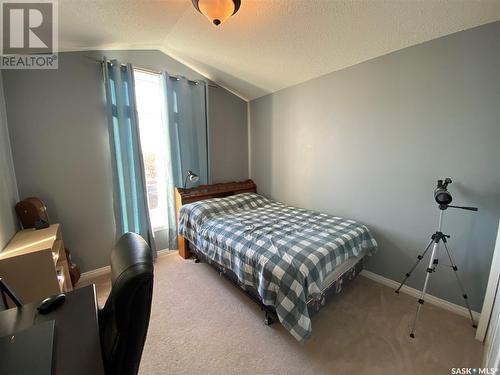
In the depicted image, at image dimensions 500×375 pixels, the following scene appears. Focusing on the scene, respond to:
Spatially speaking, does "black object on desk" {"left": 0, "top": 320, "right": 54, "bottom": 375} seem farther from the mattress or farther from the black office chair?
the mattress

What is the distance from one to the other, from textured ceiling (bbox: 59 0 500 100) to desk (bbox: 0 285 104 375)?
2017 mm

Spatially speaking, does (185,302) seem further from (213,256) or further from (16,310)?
(16,310)

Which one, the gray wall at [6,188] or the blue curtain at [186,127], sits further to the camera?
the blue curtain at [186,127]

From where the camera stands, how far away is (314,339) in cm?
161

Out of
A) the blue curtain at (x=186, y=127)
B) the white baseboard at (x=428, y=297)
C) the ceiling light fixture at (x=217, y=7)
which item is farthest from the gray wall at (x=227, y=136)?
the white baseboard at (x=428, y=297)

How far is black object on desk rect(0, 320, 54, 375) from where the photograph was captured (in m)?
0.63

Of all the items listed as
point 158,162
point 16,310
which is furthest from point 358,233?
point 158,162

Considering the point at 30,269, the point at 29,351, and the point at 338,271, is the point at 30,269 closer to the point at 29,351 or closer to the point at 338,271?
the point at 29,351

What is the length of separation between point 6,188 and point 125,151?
1.04 metres

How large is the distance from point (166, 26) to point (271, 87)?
1.53 m

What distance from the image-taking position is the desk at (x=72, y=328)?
67cm

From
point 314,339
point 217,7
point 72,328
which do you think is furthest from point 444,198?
point 72,328

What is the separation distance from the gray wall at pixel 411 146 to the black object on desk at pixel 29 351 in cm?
264

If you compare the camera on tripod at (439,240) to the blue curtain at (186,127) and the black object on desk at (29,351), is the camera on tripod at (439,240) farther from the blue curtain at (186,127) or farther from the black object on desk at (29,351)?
the blue curtain at (186,127)
